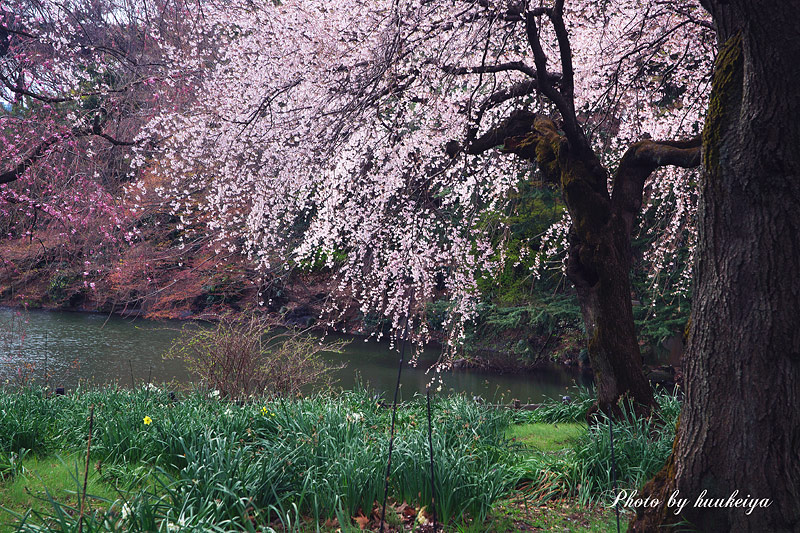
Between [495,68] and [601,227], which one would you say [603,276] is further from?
[495,68]

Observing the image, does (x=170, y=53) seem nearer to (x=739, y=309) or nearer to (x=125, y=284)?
(x=739, y=309)

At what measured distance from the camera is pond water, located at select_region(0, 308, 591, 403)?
33.7 feet

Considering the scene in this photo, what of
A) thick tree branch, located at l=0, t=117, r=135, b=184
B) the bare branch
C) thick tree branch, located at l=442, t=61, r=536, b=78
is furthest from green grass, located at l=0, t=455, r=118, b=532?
the bare branch

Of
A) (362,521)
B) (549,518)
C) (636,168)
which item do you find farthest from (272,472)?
(636,168)

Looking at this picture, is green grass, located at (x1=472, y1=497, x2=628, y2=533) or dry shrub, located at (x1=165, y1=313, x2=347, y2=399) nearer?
green grass, located at (x1=472, y1=497, x2=628, y2=533)

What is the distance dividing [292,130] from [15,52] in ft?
11.3

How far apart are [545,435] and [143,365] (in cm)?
944

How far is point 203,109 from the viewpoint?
795cm

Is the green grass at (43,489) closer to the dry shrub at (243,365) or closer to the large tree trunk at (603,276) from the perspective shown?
the dry shrub at (243,365)

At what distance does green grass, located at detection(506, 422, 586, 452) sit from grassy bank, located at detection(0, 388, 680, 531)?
7 cm

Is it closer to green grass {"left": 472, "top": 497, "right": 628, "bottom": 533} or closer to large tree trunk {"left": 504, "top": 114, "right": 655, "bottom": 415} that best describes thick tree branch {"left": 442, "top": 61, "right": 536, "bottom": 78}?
Answer: large tree trunk {"left": 504, "top": 114, "right": 655, "bottom": 415}

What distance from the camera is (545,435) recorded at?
5.20 m

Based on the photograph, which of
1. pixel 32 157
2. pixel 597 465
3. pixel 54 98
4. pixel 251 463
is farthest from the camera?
pixel 54 98

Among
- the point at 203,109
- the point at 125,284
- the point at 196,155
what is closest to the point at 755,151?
the point at 196,155
